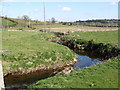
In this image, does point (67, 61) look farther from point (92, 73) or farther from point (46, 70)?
point (92, 73)

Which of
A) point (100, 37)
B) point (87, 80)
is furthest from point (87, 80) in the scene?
point (100, 37)

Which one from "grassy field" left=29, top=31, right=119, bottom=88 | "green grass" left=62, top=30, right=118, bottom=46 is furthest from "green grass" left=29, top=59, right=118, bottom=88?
"green grass" left=62, top=30, right=118, bottom=46

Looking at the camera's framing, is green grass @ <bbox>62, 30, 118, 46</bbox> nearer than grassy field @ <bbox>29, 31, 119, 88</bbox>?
No

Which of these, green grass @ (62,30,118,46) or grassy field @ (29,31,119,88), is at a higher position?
green grass @ (62,30,118,46)

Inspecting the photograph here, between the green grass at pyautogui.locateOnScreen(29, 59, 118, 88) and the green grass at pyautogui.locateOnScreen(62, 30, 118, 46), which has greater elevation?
the green grass at pyautogui.locateOnScreen(62, 30, 118, 46)

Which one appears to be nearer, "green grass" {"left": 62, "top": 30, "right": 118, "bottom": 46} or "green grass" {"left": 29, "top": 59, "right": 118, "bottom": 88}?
"green grass" {"left": 29, "top": 59, "right": 118, "bottom": 88}

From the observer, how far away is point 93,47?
4006cm

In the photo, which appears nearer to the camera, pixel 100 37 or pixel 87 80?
pixel 87 80

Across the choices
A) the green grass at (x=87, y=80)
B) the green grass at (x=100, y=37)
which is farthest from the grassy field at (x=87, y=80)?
the green grass at (x=100, y=37)

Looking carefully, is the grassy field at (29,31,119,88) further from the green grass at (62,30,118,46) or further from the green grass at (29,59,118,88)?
the green grass at (62,30,118,46)

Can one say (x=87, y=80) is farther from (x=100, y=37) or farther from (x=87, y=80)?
(x=100, y=37)

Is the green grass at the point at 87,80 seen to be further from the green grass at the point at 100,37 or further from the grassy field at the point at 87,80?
the green grass at the point at 100,37

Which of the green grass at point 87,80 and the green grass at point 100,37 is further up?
the green grass at point 100,37

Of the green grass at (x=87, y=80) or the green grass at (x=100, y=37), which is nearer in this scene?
the green grass at (x=87, y=80)
